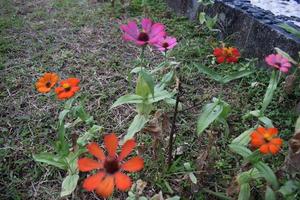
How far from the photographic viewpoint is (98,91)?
1.66 metres

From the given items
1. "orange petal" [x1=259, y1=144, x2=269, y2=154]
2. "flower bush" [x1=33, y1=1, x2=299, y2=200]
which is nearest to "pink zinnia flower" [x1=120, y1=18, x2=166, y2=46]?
"flower bush" [x1=33, y1=1, x2=299, y2=200]

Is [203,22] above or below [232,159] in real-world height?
above

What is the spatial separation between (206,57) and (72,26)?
0.94 meters

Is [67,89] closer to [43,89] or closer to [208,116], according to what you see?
[43,89]

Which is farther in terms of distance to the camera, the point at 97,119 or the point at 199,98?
the point at 199,98

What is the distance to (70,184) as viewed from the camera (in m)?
1.10

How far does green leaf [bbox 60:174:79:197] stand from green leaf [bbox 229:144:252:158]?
0.49 m

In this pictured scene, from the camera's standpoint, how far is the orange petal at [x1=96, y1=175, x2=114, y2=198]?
0.78m

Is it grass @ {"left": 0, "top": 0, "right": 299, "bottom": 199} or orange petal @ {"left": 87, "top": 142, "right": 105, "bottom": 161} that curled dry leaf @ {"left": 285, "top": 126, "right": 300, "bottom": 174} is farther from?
orange petal @ {"left": 87, "top": 142, "right": 105, "bottom": 161}

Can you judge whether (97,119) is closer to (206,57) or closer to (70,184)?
(70,184)

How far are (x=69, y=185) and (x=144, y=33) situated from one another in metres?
0.53

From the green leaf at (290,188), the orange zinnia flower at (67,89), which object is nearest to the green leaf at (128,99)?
the orange zinnia flower at (67,89)

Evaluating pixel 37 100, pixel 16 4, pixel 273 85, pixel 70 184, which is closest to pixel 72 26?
pixel 16 4

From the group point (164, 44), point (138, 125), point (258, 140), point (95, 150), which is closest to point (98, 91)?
point (138, 125)
